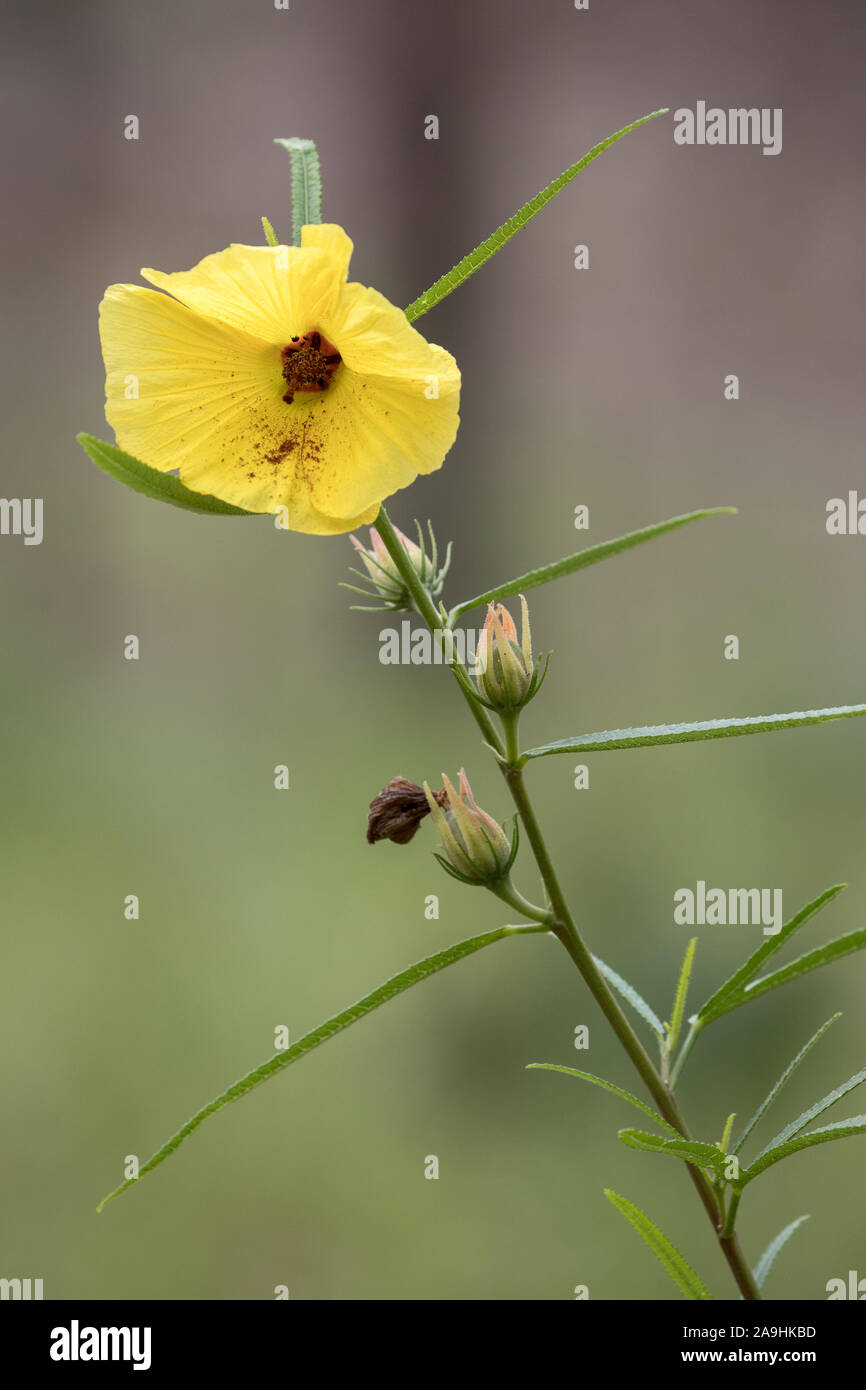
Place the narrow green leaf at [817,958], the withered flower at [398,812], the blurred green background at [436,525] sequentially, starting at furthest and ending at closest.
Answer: the blurred green background at [436,525] < the withered flower at [398,812] < the narrow green leaf at [817,958]

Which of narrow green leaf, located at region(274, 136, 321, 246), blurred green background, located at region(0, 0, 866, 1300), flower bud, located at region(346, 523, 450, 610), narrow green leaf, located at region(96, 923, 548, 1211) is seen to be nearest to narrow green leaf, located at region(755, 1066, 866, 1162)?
narrow green leaf, located at region(96, 923, 548, 1211)

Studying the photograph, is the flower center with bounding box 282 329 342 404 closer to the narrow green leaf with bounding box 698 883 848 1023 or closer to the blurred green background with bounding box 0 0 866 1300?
the narrow green leaf with bounding box 698 883 848 1023

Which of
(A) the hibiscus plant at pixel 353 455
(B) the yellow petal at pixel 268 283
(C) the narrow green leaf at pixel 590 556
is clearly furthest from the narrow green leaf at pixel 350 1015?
(B) the yellow petal at pixel 268 283

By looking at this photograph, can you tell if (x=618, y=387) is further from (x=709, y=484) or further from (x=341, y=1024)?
(x=341, y=1024)

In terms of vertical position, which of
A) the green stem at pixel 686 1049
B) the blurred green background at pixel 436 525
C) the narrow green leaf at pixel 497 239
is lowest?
the green stem at pixel 686 1049

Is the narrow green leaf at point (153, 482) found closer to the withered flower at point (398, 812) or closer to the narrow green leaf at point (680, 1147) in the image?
the withered flower at point (398, 812)

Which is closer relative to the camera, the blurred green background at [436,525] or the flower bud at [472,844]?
the flower bud at [472,844]
